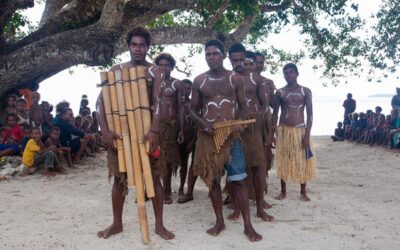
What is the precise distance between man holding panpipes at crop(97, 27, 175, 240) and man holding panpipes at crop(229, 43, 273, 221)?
104 cm

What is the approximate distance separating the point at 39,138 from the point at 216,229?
4.54 metres

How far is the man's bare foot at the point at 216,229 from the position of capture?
4.02 m

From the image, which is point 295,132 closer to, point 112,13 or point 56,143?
point 56,143

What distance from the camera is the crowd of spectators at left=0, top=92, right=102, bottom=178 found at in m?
7.18

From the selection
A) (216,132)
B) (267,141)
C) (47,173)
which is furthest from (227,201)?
(47,173)

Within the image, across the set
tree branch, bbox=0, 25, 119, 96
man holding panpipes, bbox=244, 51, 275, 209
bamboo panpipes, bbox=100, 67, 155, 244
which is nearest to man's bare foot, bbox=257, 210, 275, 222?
man holding panpipes, bbox=244, 51, 275, 209

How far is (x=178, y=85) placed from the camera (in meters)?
5.33

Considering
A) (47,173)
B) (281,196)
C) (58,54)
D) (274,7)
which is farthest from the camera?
(274,7)

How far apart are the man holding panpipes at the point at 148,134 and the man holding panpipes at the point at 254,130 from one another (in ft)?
3.40

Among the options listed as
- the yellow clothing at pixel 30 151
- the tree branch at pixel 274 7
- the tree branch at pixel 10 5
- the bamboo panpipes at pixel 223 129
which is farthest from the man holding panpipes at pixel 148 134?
the tree branch at pixel 274 7

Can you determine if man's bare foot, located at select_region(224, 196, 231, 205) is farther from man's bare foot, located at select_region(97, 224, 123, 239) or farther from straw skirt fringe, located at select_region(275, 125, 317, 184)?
man's bare foot, located at select_region(97, 224, 123, 239)

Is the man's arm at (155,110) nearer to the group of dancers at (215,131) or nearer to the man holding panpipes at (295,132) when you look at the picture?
the group of dancers at (215,131)

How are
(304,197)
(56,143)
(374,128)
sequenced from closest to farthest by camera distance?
1. (304,197)
2. (56,143)
3. (374,128)

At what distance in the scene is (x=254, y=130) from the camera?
4.64 meters
